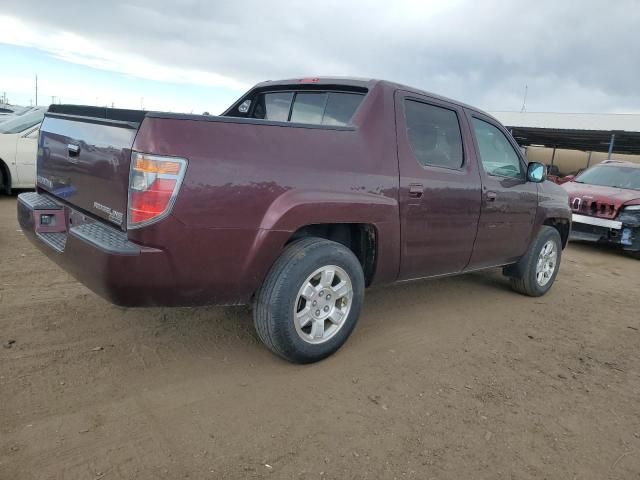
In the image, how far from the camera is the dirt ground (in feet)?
7.67

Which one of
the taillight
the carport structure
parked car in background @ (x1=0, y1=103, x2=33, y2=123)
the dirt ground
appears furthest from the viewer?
the carport structure

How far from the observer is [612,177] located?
9.91m

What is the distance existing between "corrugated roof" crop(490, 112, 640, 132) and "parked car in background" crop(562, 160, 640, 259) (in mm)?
13886

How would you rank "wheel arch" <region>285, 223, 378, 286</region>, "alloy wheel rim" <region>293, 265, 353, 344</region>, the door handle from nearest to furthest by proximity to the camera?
1. "alloy wheel rim" <region>293, 265, 353, 344</region>
2. "wheel arch" <region>285, 223, 378, 286</region>
3. the door handle

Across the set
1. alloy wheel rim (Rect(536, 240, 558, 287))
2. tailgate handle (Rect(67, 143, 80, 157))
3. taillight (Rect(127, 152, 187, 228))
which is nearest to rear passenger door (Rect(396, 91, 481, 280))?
alloy wheel rim (Rect(536, 240, 558, 287))

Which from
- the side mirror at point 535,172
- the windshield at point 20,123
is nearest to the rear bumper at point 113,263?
the side mirror at point 535,172

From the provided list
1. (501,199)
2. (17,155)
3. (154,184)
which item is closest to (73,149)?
(154,184)

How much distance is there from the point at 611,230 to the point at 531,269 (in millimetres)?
4207

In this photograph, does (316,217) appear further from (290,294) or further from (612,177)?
(612,177)

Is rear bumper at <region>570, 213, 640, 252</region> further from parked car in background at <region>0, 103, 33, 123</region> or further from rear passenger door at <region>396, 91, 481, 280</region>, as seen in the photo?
parked car in background at <region>0, 103, 33, 123</region>

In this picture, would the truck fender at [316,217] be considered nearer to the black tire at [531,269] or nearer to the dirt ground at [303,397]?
the dirt ground at [303,397]

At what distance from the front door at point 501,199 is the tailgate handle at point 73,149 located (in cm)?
313

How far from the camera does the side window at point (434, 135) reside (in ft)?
12.3

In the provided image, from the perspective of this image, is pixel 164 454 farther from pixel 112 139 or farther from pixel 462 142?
pixel 462 142
